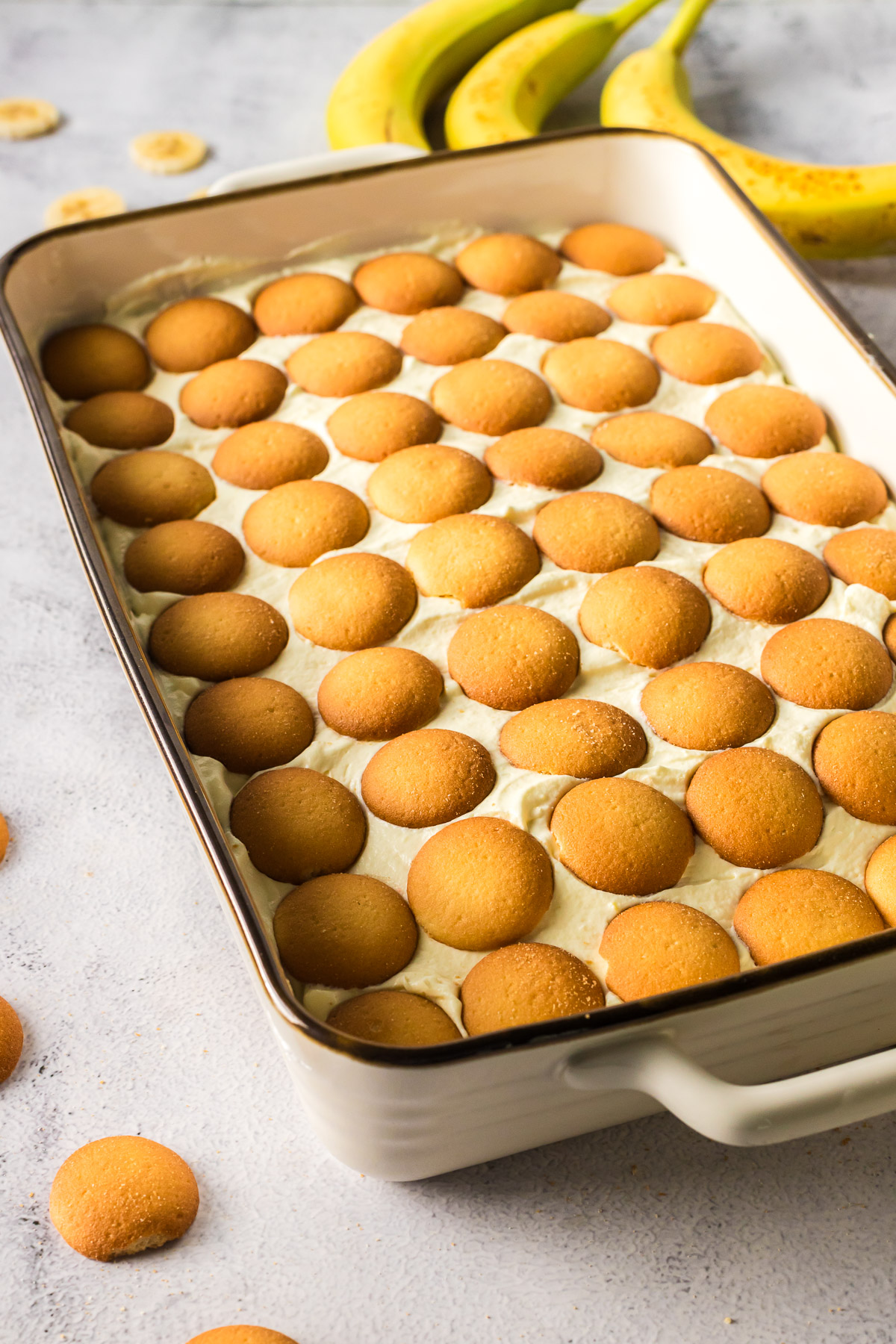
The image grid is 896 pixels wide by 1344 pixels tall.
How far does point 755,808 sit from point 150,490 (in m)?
0.57

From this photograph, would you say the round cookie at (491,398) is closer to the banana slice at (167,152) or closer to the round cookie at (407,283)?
the round cookie at (407,283)

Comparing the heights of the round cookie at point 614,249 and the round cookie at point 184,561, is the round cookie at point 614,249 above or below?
above

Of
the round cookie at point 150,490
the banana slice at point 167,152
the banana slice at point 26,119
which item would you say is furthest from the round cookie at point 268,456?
the banana slice at point 26,119

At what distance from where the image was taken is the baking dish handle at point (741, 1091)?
634 mm

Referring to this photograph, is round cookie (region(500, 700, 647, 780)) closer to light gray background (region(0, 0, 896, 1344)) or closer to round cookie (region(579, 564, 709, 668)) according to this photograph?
round cookie (region(579, 564, 709, 668))

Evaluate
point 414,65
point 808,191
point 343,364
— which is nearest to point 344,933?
point 343,364

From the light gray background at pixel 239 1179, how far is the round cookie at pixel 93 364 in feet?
0.65

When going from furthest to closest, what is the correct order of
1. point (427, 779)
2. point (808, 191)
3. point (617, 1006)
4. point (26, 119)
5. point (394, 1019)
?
point (26, 119)
point (808, 191)
point (427, 779)
point (394, 1019)
point (617, 1006)

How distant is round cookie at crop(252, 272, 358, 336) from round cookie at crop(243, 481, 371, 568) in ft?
0.80

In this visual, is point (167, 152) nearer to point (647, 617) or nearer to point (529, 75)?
point (529, 75)

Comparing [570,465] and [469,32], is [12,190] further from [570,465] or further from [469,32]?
[570,465]

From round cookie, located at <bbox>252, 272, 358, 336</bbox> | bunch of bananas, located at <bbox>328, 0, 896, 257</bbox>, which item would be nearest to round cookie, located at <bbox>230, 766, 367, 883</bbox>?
round cookie, located at <bbox>252, 272, 358, 336</bbox>

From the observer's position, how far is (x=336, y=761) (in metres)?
0.89

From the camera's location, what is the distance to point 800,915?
788mm
